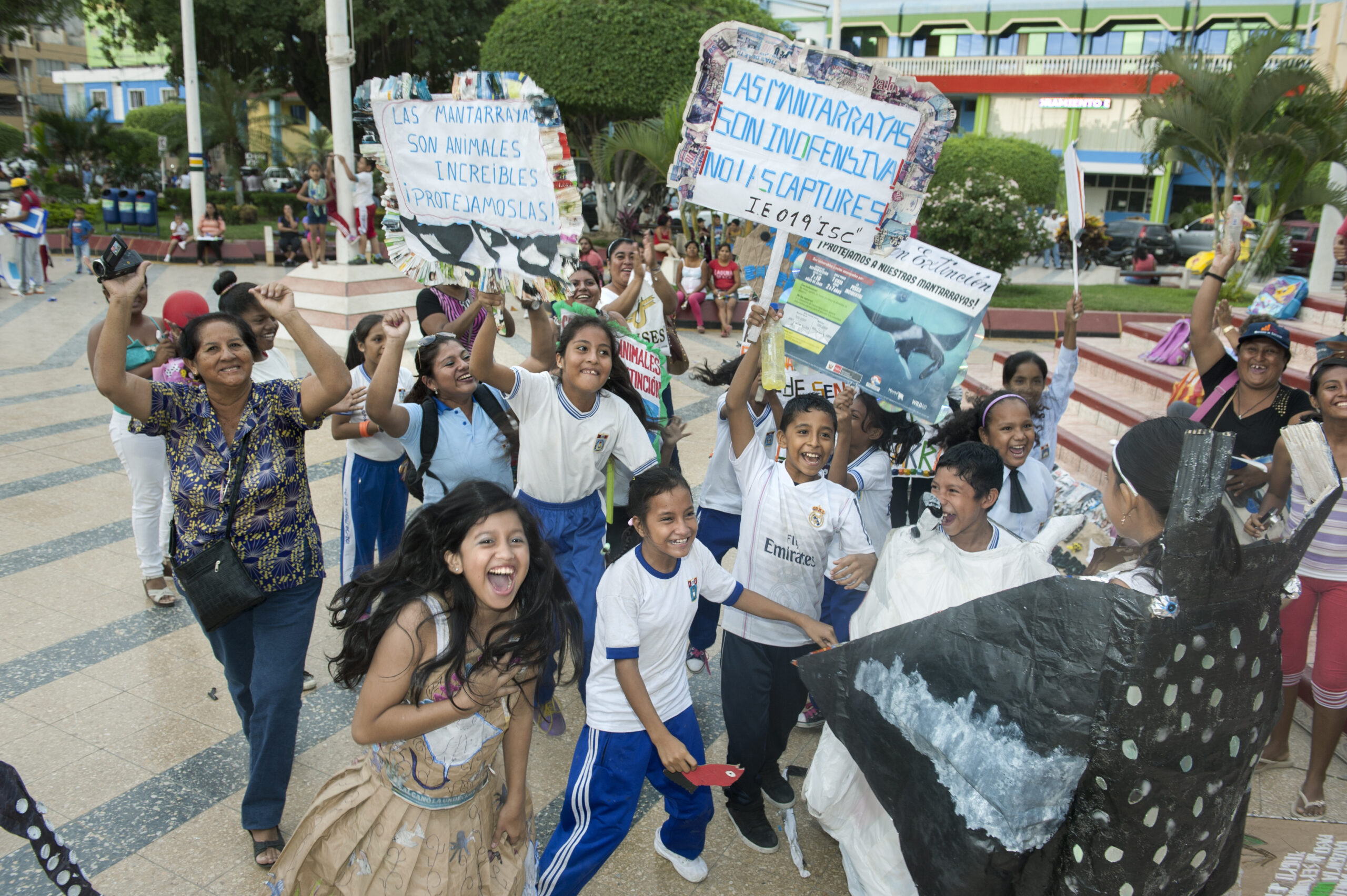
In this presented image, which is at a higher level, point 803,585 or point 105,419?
point 803,585

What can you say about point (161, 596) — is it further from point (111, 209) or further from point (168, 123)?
point (168, 123)

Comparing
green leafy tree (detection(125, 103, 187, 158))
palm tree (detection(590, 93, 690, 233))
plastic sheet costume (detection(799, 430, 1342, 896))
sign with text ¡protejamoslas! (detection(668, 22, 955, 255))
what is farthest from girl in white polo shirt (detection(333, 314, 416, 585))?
green leafy tree (detection(125, 103, 187, 158))

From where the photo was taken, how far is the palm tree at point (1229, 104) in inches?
423

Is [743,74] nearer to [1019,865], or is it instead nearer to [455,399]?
[455,399]

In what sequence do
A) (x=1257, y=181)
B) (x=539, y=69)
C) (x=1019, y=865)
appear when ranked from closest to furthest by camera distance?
1. (x=1019, y=865)
2. (x=1257, y=181)
3. (x=539, y=69)

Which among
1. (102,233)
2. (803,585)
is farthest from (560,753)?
(102,233)

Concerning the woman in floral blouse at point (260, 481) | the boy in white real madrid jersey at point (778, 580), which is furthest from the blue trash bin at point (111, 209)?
the boy in white real madrid jersey at point (778, 580)

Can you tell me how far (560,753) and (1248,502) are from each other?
3.01 meters

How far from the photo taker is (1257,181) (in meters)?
12.0

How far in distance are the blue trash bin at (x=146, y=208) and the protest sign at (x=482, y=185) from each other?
2273cm

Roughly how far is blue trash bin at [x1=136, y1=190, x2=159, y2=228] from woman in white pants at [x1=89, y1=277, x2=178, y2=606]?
21.1m

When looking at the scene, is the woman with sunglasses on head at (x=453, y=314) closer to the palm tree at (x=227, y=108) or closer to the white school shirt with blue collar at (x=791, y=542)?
the white school shirt with blue collar at (x=791, y=542)

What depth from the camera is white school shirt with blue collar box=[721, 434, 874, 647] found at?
3324 mm

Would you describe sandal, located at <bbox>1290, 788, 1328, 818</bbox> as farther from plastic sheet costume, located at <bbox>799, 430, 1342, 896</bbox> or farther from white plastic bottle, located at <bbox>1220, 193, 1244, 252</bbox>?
white plastic bottle, located at <bbox>1220, 193, 1244, 252</bbox>
